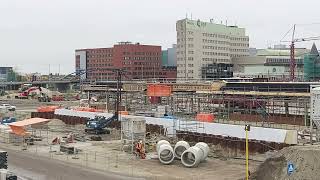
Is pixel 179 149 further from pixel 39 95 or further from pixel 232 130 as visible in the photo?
pixel 39 95

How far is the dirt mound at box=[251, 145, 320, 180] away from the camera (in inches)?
953

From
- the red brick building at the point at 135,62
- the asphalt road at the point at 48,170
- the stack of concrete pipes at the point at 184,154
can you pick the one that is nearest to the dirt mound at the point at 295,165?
the stack of concrete pipes at the point at 184,154

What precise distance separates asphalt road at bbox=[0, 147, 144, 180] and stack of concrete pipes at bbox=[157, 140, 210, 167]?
5.12 m

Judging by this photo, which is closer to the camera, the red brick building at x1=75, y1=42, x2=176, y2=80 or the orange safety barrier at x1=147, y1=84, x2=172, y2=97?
the orange safety barrier at x1=147, y1=84, x2=172, y2=97

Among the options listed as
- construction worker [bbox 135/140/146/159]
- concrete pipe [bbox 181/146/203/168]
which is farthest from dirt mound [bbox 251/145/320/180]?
construction worker [bbox 135/140/146/159]

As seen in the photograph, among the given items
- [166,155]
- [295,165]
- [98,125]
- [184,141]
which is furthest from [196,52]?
[295,165]

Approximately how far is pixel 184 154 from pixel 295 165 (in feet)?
36.7

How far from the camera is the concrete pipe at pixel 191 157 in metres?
34.1

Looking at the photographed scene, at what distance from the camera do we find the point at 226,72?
577 feet

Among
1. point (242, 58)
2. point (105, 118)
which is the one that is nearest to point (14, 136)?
point (105, 118)

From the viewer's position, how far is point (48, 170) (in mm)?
33000

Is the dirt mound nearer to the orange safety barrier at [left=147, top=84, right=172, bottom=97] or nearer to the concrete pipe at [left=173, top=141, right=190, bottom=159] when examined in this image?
the concrete pipe at [left=173, top=141, right=190, bottom=159]

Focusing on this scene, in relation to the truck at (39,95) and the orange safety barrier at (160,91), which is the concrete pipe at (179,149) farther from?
the truck at (39,95)

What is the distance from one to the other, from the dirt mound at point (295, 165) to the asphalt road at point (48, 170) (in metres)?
8.95
